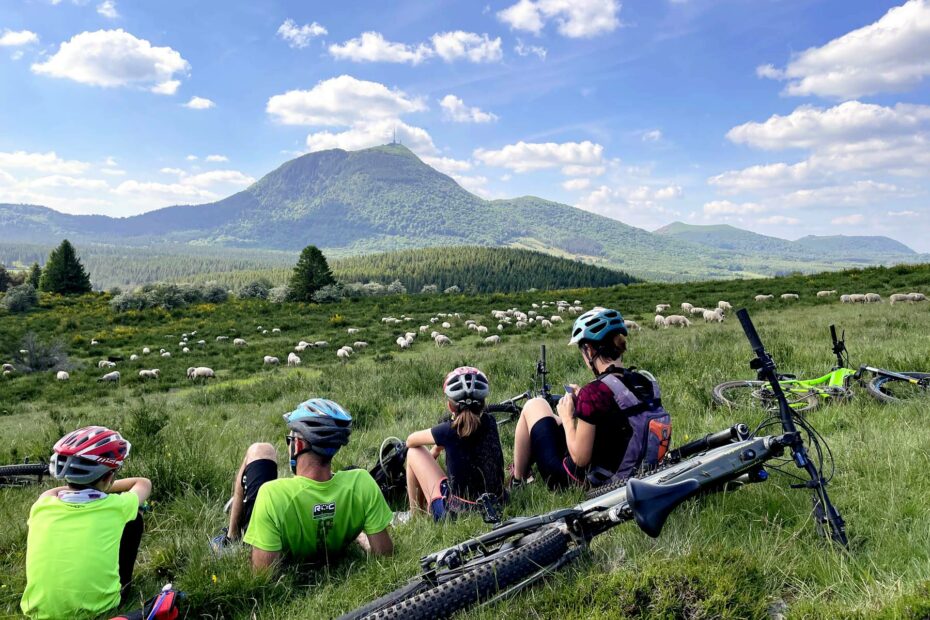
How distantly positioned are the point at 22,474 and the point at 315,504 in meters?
4.76

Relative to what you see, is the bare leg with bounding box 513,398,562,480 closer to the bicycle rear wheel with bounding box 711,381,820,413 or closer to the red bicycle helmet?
the bicycle rear wheel with bounding box 711,381,820,413

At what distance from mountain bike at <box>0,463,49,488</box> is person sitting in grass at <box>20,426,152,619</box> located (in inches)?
129

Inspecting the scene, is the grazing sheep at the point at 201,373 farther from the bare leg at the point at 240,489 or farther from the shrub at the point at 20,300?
the shrub at the point at 20,300

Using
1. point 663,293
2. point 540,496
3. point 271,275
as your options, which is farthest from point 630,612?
point 271,275

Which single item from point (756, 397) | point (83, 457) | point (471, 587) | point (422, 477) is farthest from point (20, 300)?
point (756, 397)

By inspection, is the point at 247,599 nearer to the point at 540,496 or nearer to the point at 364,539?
the point at 364,539

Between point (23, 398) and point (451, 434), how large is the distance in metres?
17.7

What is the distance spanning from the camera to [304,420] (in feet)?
11.4

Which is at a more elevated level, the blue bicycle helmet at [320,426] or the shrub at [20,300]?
the blue bicycle helmet at [320,426]

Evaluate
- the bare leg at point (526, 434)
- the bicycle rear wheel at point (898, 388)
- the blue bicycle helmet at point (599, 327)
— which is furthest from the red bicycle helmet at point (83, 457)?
the bicycle rear wheel at point (898, 388)

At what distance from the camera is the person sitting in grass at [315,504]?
11.2 ft

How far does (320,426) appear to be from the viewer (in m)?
3.45

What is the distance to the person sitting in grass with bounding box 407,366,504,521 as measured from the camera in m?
4.25

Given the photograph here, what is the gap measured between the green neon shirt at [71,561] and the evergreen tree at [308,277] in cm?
4081
